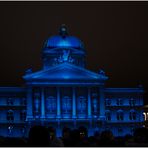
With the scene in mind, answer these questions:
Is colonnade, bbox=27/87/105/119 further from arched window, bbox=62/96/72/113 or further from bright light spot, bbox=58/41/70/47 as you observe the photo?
bright light spot, bbox=58/41/70/47

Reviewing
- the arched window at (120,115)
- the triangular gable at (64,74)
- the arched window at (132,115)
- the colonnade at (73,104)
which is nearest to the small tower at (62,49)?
the triangular gable at (64,74)

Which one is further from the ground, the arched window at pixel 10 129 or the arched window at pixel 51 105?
the arched window at pixel 51 105

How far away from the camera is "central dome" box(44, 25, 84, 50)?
7062cm

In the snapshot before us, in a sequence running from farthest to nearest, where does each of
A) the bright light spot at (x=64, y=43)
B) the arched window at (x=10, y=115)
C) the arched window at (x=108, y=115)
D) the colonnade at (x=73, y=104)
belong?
the bright light spot at (x=64, y=43) → the arched window at (x=108, y=115) → the arched window at (x=10, y=115) → the colonnade at (x=73, y=104)

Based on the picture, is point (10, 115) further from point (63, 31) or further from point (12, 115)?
point (63, 31)

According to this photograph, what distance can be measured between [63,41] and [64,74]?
365 inches

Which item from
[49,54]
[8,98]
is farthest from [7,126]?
[49,54]

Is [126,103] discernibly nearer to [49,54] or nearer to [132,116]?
[132,116]

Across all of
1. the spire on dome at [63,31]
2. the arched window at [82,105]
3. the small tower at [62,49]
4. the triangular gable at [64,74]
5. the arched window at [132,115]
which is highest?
the spire on dome at [63,31]

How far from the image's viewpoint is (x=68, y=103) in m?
63.2

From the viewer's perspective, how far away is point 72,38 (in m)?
71.6

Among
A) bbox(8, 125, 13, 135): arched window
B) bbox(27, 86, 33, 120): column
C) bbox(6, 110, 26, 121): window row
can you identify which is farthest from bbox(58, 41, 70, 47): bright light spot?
bbox(8, 125, 13, 135): arched window

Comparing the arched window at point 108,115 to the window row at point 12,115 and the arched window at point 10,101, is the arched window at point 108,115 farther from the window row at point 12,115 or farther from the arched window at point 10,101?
the arched window at point 10,101

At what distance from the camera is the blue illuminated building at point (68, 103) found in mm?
62125
